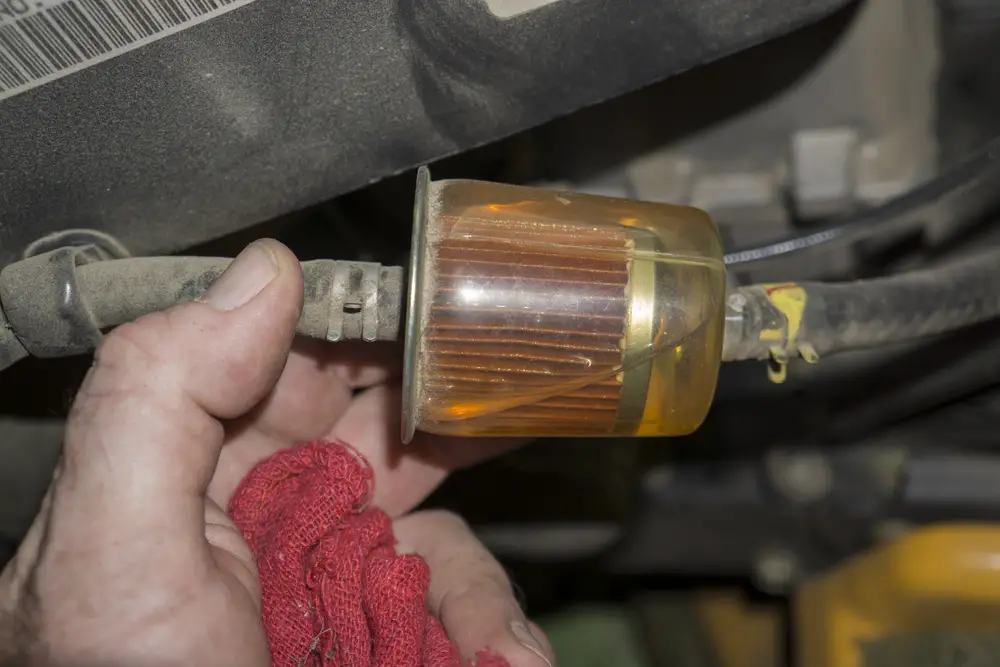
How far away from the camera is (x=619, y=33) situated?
0.62 meters

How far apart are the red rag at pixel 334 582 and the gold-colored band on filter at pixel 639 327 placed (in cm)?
24

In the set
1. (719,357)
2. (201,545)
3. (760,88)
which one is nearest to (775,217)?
(760,88)

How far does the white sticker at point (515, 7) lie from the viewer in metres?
0.59

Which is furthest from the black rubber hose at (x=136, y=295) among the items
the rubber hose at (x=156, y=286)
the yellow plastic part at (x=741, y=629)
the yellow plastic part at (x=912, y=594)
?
the yellow plastic part at (x=741, y=629)

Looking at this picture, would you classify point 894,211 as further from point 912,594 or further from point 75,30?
point 75,30

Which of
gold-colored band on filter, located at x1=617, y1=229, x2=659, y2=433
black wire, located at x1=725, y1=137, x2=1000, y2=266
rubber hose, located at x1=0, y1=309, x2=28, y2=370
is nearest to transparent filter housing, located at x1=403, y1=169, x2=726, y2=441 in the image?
gold-colored band on filter, located at x1=617, y1=229, x2=659, y2=433

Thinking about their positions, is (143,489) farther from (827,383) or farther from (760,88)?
(827,383)

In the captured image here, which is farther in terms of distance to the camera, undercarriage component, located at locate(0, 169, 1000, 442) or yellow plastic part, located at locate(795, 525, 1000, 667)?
yellow plastic part, located at locate(795, 525, 1000, 667)

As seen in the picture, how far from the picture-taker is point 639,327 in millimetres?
612

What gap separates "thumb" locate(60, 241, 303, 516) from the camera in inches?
21.8

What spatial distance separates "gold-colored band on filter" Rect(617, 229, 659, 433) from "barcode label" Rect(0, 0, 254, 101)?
1.12 feet

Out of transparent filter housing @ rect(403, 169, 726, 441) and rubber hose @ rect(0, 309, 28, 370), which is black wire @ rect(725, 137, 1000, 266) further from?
rubber hose @ rect(0, 309, 28, 370)

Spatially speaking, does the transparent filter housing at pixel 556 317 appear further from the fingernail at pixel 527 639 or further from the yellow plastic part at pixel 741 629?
the yellow plastic part at pixel 741 629

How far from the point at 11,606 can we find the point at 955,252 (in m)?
1.02
